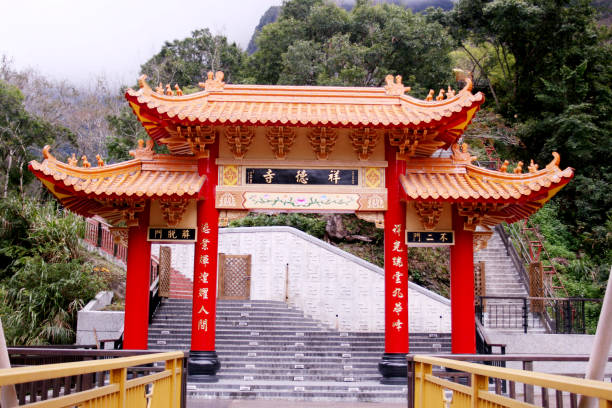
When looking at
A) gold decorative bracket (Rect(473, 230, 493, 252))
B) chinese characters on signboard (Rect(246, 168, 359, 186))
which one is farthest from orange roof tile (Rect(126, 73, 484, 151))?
gold decorative bracket (Rect(473, 230, 493, 252))

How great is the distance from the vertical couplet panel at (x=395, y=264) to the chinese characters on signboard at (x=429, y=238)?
15 cm

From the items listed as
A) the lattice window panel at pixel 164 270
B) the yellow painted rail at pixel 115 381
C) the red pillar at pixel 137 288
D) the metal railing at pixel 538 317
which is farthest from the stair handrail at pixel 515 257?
the yellow painted rail at pixel 115 381

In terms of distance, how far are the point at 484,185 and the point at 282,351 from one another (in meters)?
5.86

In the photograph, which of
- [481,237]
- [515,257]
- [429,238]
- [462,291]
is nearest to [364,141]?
[429,238]

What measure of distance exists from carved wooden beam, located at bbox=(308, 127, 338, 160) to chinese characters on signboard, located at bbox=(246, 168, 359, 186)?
1.10 feet

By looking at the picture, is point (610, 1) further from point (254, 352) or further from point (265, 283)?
point (254, 352)

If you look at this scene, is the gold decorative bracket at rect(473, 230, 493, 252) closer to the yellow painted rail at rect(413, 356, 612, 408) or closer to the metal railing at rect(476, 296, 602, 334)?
the metal railing at rect(476, 296, 602, 334)

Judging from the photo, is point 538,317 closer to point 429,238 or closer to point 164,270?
point 429,238

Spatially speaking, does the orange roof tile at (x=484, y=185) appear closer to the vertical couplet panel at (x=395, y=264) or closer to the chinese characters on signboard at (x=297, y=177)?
the vertical couplet panel at (x=395, y=264)

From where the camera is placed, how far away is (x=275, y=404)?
29.1ft

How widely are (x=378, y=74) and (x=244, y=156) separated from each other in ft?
53.5

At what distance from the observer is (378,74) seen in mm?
25328

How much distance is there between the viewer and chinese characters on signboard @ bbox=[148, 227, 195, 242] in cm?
1030

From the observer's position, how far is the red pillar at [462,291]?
10.1 meters
